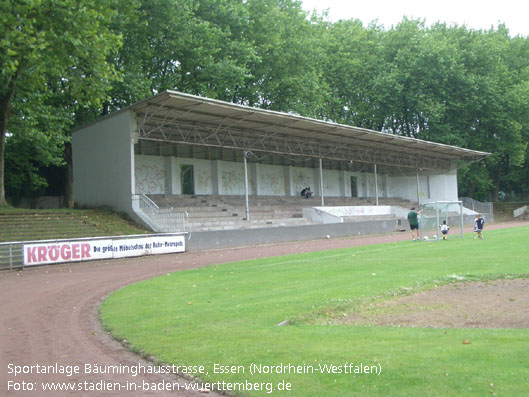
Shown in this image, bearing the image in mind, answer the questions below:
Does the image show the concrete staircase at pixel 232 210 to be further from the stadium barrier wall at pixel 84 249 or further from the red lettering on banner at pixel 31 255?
the red lettering on banner at pixel 31 255

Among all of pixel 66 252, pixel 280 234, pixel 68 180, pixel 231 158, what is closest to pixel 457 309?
pixel 66 252

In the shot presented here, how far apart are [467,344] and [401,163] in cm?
4826

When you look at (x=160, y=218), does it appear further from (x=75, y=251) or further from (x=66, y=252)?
(x=66, y=252)

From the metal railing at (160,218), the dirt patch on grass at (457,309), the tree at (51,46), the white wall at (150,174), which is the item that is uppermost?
the tree at (51,46)

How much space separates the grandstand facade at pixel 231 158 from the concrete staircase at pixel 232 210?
0.19 metres

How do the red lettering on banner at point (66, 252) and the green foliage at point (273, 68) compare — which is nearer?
the red lettering on banner at point (66, 252)

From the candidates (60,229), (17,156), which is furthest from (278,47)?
(60,229)

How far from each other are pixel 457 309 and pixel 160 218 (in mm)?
21282

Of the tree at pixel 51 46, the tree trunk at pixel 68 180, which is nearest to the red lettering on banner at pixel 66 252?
the tree at pixel 51 46

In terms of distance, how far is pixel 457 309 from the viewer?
339 inches

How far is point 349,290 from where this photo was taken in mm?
→ 10711

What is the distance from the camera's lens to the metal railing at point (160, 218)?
27.5 metres

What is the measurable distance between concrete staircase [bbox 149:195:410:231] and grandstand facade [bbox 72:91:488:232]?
0.19m

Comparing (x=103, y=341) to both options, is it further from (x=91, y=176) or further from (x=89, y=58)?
(x=91, y=176)
